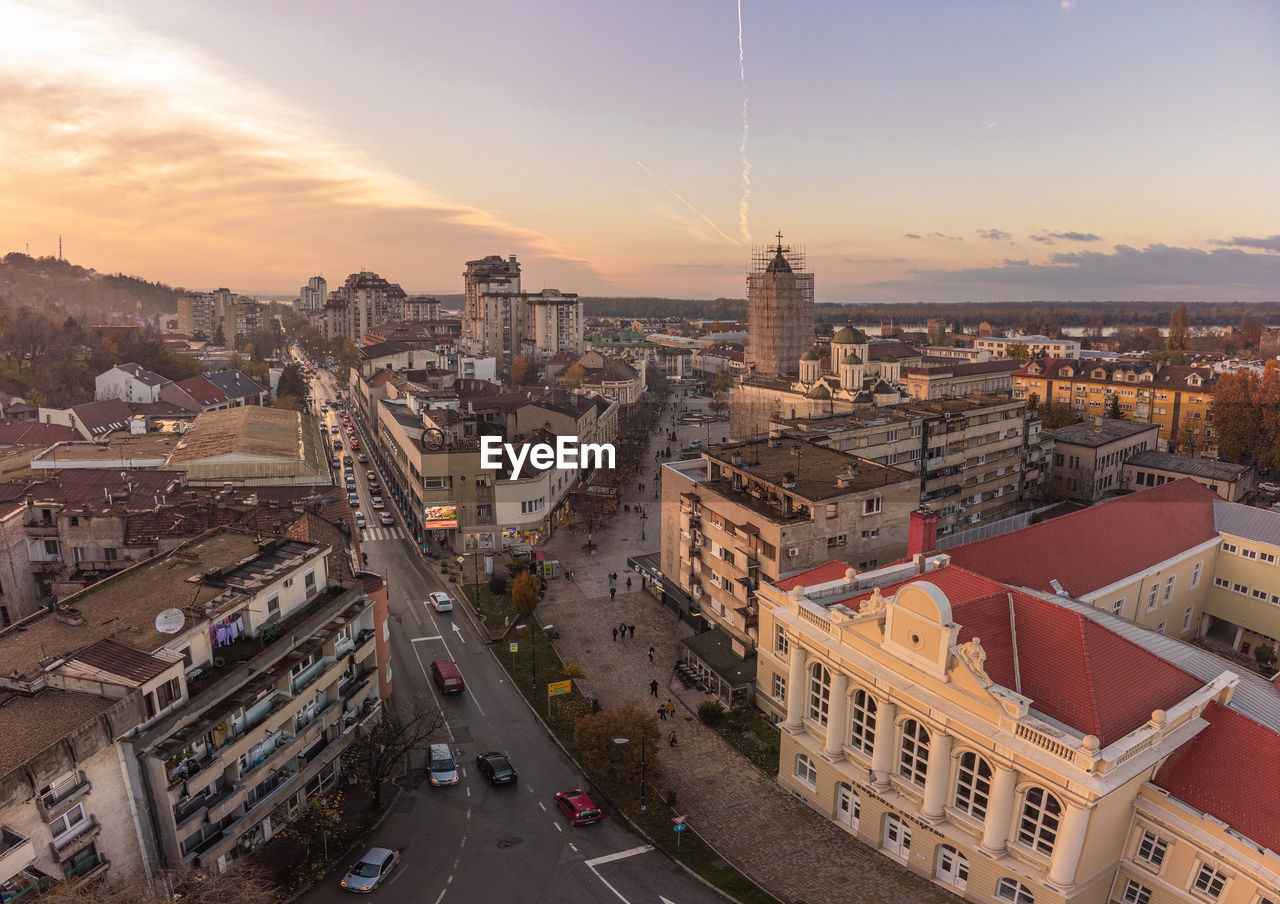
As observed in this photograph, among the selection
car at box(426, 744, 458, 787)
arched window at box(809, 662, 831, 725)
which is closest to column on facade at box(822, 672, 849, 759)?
arched window at box(809, 662, 831, 725)

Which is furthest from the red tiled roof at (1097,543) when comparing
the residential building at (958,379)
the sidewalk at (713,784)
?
the residential building at (958,379)

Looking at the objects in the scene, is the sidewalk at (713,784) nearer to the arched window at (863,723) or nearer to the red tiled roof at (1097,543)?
the arched window at (863,723)

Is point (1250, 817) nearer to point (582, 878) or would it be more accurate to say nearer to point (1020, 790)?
point (1020, 790)

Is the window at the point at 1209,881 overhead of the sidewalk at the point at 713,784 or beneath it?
overhead

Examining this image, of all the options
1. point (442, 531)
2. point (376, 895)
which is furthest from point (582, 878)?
point (442, 531)

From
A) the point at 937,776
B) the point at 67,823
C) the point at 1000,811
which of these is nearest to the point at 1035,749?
the point at 1000,811

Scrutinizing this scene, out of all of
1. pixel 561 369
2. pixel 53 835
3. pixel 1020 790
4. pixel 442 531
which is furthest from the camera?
pixel 561 369
